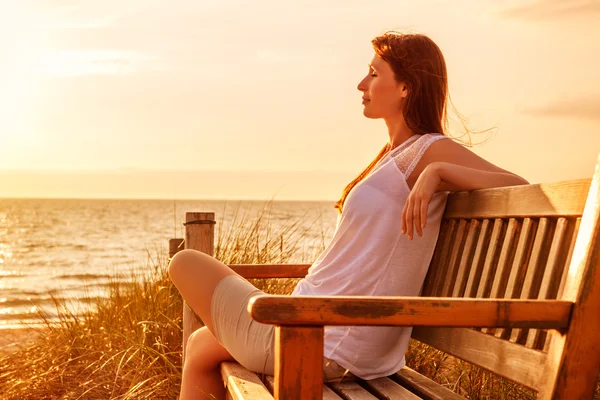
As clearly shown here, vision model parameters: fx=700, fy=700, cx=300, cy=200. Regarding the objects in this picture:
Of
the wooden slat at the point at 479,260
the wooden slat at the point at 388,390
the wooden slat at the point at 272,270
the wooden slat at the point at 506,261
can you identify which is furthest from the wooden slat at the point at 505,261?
the wooden slat at the point at 272,270

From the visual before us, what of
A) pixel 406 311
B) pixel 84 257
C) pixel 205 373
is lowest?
pixel 84 257

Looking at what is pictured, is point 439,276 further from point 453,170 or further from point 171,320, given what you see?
point 171,320

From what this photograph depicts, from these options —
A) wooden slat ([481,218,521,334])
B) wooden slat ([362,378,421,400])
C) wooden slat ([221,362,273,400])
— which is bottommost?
wooden slat ([221,362,273,400])

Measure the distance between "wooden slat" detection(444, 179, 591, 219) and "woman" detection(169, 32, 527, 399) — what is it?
0.20ft

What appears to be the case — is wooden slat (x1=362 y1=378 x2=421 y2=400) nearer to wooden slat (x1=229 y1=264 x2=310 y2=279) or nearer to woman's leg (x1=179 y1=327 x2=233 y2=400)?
woman's leg (x1=179 y1=327 x2=233 y2=400)

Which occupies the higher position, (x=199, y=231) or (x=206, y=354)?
(x=199, y=231)

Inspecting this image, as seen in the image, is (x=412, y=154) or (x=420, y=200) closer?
(x=420, y=200)

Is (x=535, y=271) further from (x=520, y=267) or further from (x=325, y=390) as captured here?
(x=325, y=390)

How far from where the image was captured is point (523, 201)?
2191mm

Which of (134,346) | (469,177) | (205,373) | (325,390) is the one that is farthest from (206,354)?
(134,346)

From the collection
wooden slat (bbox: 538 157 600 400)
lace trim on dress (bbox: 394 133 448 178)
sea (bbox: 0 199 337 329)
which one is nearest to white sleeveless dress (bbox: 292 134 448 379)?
lace trim on dress (bbox: 394 133 448 178)

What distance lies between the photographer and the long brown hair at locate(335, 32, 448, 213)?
9.11 ft

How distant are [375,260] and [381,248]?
48 millimetres

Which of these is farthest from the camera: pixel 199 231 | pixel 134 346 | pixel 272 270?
pixel 134 346
